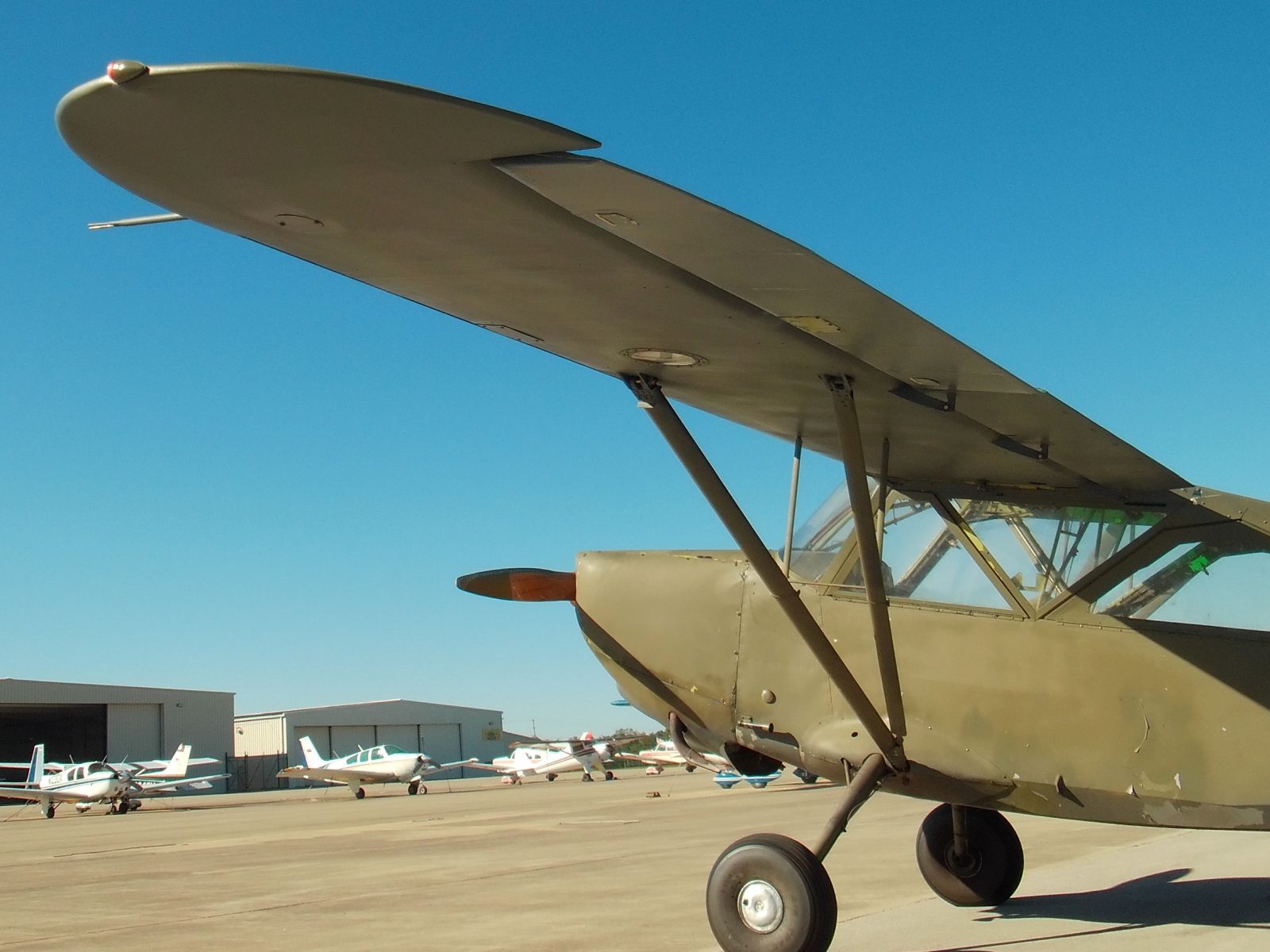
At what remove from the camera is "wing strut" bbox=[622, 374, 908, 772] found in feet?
18.8

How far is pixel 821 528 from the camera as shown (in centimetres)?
732

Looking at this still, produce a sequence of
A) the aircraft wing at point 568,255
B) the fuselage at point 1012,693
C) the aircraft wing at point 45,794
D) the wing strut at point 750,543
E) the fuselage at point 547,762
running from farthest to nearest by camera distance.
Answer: the fuselage at point 547,762, the aircraft wing at point 45,794, the fuselage at point 1012,693, the wing strut at point 750,543, the aircraft wing at point 568,255

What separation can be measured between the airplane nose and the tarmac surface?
218cm

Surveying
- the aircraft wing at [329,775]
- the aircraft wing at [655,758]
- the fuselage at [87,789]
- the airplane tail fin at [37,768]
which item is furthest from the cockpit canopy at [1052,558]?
the airplane tail fin at [37,768]

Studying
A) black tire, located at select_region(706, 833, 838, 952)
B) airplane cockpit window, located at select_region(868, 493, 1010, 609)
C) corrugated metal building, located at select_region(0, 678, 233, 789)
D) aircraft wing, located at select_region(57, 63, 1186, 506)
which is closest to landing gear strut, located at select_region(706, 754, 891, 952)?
black tire, located at select_region(706, 833, 838, 952)

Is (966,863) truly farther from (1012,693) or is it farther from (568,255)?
(568,255)

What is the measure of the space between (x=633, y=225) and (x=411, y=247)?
2.75 ft

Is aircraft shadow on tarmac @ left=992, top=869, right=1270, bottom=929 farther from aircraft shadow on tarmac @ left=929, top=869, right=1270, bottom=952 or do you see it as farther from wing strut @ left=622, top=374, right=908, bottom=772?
wing strut @ left=622, top=374, right=908, bottom=772

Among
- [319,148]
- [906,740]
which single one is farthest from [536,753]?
[319,148]

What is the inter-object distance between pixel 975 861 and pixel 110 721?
63.8 metres

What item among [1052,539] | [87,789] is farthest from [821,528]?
[87,789]

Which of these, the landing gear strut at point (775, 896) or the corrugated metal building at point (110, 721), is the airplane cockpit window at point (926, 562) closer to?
the landing gear strut at point (775, 896)

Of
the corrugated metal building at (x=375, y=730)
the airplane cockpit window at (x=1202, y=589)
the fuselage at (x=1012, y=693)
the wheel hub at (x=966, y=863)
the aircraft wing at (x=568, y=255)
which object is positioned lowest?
the corrugated metal building at (x=375, y=730)

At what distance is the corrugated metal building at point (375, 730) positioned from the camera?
257 feet
